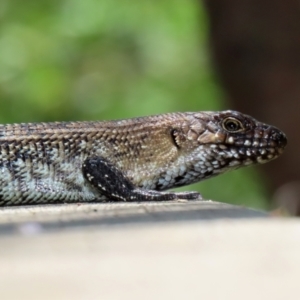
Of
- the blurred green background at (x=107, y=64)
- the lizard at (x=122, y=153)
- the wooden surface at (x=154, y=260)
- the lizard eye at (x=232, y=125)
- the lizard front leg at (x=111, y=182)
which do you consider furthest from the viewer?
the blurred green background at (x=107, y=64)

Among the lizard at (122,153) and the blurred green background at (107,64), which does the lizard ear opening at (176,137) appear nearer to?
the lizard at (122,153)

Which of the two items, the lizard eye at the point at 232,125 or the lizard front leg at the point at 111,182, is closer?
the lizard front leg at the point at 111,182

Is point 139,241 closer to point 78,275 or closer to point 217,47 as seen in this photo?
point 78,275

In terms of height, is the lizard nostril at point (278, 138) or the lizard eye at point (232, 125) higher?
the lizard eye at point (232, 125)

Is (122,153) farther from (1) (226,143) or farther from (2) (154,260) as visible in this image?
(2) (154,260)

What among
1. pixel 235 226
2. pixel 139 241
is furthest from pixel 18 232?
pixel 235 226

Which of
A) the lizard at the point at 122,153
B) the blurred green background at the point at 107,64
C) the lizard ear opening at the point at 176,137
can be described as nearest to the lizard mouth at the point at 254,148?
the lizard at the point at 122,153

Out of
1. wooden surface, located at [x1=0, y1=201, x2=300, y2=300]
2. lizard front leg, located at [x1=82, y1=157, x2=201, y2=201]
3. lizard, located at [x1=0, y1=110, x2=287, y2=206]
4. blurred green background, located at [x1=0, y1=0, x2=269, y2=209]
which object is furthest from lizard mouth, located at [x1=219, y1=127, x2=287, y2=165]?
blurred green background, located at [x1=0, y1=0, x2=269, y2=209]
